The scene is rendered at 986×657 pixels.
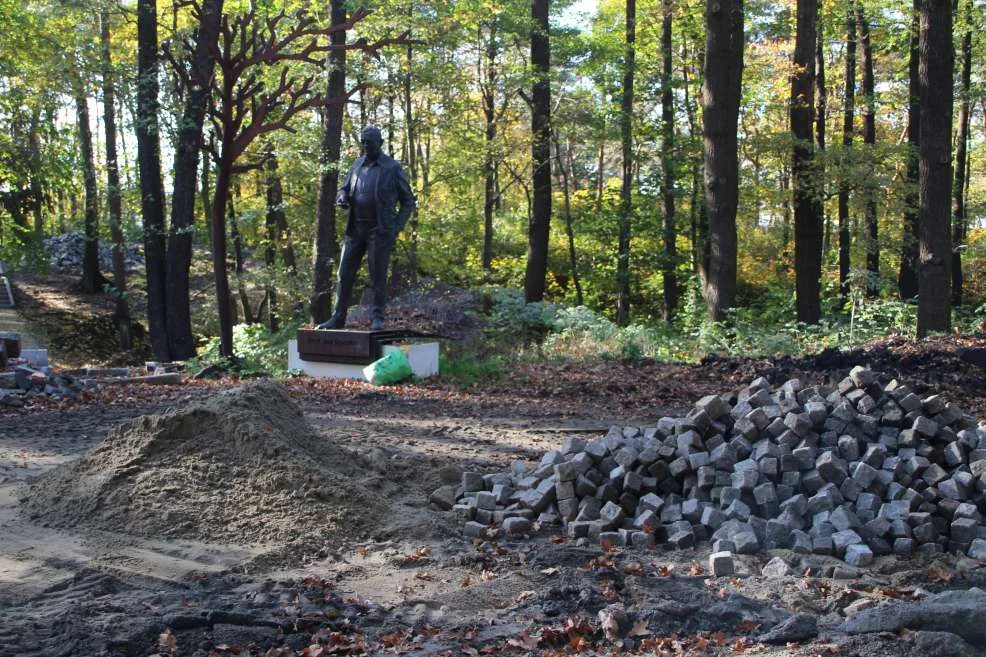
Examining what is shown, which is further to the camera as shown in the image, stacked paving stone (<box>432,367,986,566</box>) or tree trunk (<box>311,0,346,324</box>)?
tree trunk (<box>311,0,346,324</box>)

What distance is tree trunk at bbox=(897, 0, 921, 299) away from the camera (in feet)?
67.6

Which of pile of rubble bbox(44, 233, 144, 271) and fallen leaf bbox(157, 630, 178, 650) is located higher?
pile of rubble bbox(44, 233, 144, 271)

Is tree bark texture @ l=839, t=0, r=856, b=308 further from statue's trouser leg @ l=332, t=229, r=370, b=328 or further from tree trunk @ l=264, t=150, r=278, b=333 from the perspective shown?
tree trunk @ l=264, t=150, r=278, b=333

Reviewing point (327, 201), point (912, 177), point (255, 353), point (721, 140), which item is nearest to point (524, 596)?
point (721, 140)

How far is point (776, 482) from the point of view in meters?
6.14

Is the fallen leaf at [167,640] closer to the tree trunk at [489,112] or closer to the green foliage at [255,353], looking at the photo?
the green foliage at [255,353]

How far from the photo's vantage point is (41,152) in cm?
1953

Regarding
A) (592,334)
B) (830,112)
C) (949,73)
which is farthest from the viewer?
(830,112)

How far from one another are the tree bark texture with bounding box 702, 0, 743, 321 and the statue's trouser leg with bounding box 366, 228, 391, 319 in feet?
20.6

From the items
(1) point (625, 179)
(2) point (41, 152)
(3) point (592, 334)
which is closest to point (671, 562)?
(3) point (592, 334)

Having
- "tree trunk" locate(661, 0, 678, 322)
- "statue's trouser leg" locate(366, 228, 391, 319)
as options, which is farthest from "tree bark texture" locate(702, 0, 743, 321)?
"tree trunk" locate(661, 0, 678, 322)

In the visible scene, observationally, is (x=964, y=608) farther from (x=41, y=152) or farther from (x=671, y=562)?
(x=41, y=152)

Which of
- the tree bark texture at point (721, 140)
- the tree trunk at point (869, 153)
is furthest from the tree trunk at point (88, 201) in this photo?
the tree trunk at point (869, 153)

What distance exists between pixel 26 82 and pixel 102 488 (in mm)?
16706
